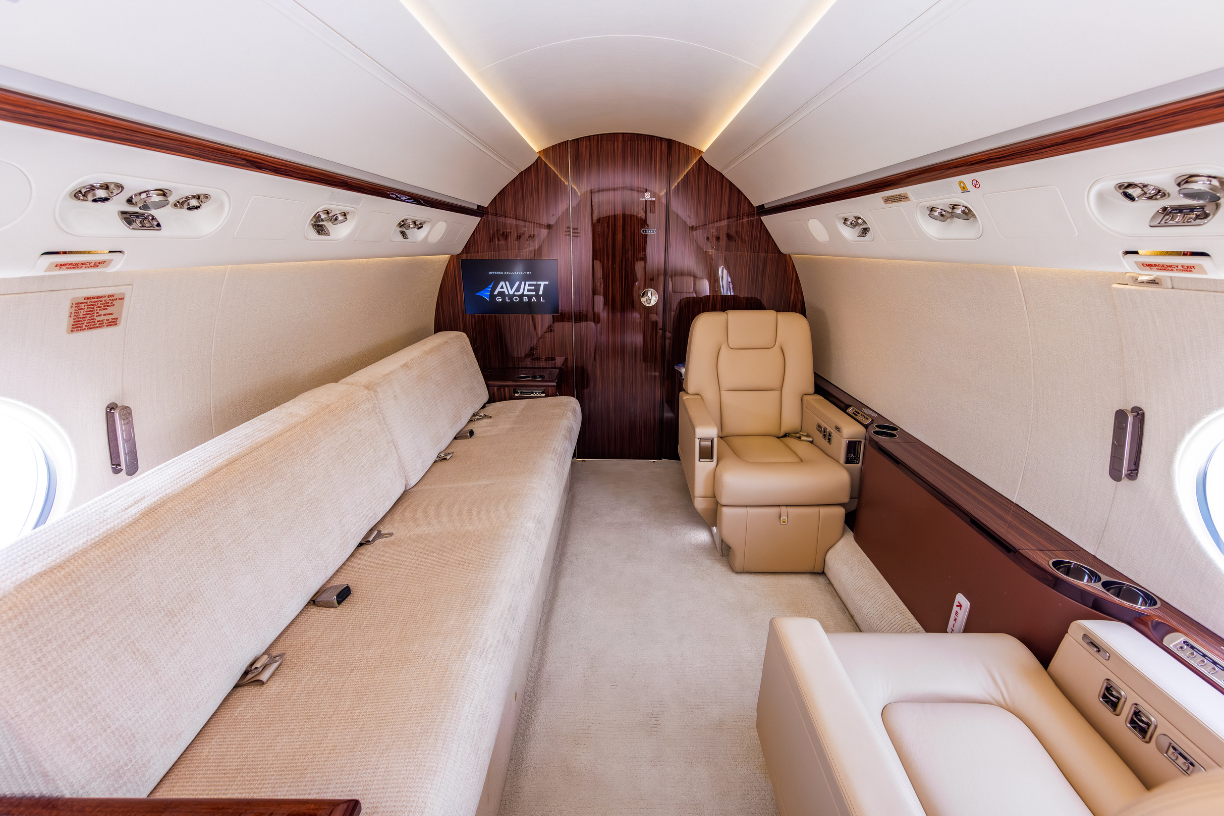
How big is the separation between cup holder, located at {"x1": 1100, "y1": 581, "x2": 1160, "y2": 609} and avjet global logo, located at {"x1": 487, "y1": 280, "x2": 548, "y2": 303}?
405 cm

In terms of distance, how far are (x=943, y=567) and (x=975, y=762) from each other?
1016 mm

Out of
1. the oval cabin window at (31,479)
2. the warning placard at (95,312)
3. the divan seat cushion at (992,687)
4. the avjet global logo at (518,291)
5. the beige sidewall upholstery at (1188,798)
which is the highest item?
the avjet global logo at (518,291)

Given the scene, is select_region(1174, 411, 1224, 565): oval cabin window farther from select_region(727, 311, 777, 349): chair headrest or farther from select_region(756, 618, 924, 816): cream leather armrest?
select_region(727, 311, 777, 349): chair headrest

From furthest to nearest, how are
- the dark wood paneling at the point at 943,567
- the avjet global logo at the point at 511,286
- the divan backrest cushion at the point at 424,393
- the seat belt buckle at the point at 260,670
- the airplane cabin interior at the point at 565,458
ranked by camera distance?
the avjet global logo at the point at 511,286, the divan backrest cushion at the point at 424,393, the dark wood paneling at the point at 943,567, the seat belt buckle at the point at 260,670, the airplane cabin interior at the point at 565,458

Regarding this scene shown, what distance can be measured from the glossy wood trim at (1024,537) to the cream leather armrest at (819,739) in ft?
2.80

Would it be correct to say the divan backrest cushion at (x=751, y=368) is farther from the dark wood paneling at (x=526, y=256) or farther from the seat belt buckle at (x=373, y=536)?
the seat belt buckle at (x=373, y=536)

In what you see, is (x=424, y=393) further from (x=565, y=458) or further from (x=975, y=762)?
(x=975, y=762)

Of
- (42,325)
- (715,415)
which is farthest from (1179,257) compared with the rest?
(42,325)

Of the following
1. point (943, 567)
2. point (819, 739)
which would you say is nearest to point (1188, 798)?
point (819, 739)

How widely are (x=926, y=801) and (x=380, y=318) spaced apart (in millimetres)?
3779

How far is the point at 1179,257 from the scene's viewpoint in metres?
1.52

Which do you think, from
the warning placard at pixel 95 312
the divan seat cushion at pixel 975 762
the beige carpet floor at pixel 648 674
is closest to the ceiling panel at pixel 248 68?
the warning placard at pixel 95 312

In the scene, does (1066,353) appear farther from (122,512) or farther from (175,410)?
(175,410)

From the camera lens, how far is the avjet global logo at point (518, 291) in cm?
473
